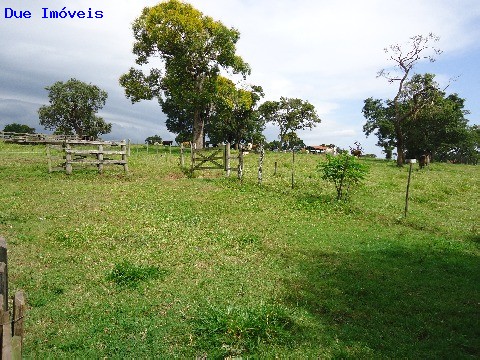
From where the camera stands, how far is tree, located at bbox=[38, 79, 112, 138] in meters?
79.5

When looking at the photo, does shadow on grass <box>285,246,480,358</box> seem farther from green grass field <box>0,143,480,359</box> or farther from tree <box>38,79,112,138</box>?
tree <box>38,79,112,138</box>

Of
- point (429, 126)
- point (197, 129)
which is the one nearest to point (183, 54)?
point (197, 129)

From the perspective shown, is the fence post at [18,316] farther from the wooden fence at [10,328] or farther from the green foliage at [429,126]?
the green foliage at [429,126]

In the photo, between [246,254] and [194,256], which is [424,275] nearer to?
[246,254]

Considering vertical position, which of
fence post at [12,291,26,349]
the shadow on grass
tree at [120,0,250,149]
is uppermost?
tree at [120,0,250,149]

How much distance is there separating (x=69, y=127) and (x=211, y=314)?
290 ft

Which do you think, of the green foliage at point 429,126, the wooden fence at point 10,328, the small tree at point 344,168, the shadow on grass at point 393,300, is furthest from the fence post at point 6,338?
the green foliage at point 429,126

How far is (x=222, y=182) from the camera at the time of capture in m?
22.4

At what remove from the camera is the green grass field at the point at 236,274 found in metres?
6.52

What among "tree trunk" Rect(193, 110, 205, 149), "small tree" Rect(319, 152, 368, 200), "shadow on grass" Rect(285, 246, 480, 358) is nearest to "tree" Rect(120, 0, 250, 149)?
"tree trunk" Rect(193, 110, 205, 149)

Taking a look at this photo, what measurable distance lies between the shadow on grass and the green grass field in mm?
37

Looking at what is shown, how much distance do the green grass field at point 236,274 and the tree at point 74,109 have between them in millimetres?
69704

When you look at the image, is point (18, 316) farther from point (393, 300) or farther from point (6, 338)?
point (393, 300)

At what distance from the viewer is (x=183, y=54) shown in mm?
41656
